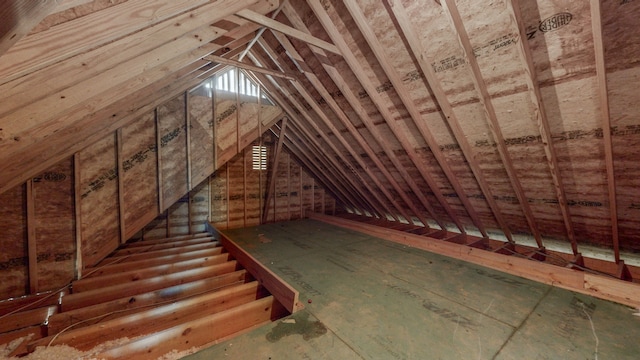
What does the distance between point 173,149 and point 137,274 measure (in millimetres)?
2285

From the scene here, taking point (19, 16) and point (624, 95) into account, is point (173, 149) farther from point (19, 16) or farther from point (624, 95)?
point (624, 95)

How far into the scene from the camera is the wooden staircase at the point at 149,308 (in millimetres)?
1867

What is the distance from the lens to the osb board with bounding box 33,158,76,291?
3018 mm

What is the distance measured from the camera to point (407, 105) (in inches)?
114

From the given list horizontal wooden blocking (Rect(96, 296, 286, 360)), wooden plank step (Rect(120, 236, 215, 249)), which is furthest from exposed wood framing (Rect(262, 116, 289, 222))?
horizontal wooden blocking (Rect(96, 296, 286, 360))

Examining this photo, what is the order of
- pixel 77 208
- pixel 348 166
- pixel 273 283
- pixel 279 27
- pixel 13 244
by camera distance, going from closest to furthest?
pixel 279 27
pixel 273 283
pixel 13 244
pixel 77 208
pixel 348 166

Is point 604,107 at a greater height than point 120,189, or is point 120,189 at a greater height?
point 604,107

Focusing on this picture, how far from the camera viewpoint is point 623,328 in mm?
2123

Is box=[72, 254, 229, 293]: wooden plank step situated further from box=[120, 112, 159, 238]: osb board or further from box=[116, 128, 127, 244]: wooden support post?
box=[120, 112, 159, 238]: osb board

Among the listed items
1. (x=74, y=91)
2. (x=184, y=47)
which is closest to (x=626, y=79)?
(x=184, y=47)

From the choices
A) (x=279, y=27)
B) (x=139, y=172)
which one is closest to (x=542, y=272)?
(x=279, y=27)

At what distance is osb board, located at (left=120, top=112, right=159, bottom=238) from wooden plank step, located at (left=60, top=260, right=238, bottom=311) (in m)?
1.41

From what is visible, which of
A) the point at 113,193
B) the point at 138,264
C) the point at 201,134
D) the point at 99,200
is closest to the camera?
the point at 138,264

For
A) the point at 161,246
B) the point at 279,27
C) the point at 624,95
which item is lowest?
the point at 161,246
